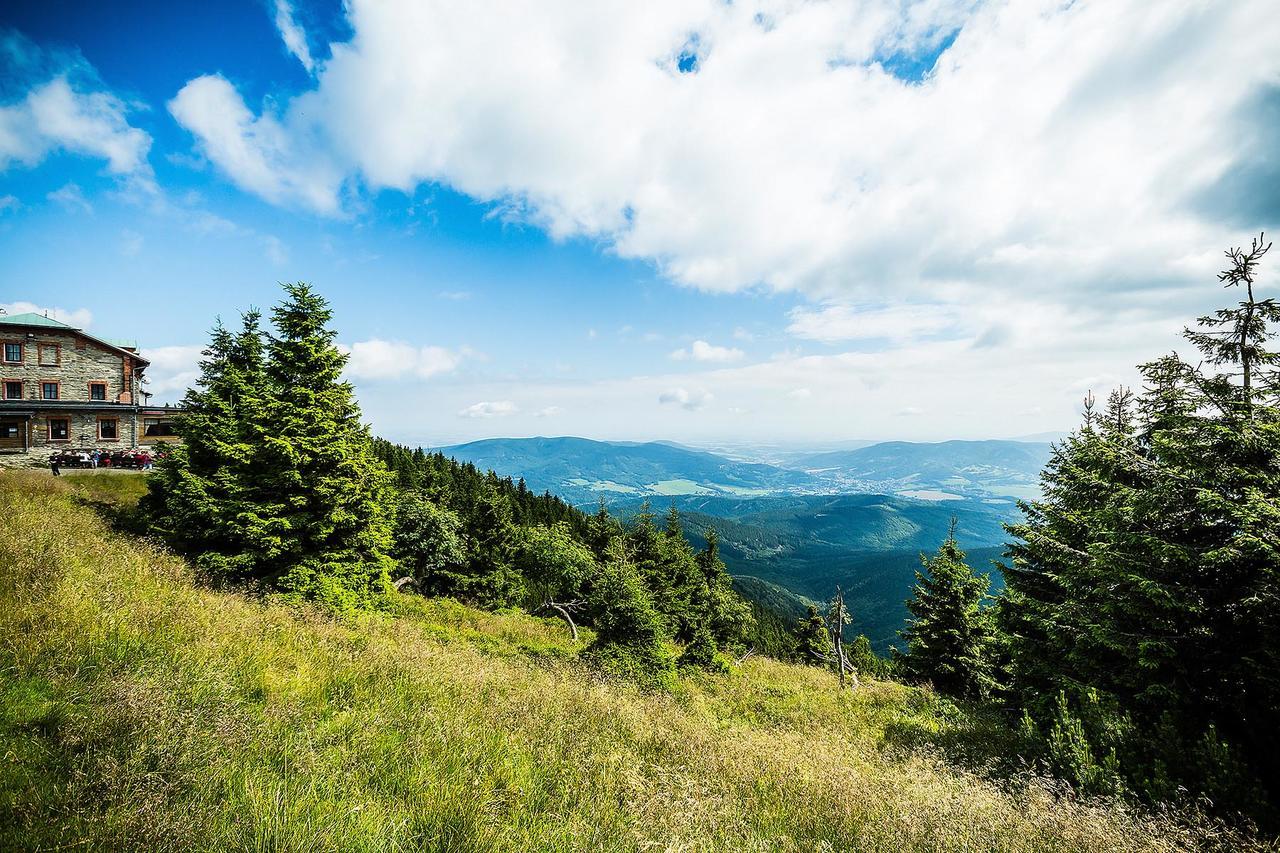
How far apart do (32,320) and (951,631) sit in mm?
66147

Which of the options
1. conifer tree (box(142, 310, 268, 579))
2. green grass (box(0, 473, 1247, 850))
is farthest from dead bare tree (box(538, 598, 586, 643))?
green grass (box(0, 473, 1247, 850))

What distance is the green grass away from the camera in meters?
3.10

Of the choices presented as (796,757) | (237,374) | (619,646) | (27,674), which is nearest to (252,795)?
(27,674)

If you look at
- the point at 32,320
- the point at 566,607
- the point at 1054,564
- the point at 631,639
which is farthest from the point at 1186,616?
the point at 32,320

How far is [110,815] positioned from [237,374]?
20.9 metres

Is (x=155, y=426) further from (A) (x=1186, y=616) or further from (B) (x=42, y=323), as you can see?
(A) (x=1186, y=616)

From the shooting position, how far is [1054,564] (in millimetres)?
14164

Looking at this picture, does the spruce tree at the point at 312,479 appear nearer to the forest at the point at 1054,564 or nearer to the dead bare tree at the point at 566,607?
the forest at the point at 1054,564

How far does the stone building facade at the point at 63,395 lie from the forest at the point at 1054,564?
2408 centimetres

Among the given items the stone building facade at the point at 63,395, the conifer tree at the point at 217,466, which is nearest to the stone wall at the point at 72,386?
the stone building facade at the point at 63,395

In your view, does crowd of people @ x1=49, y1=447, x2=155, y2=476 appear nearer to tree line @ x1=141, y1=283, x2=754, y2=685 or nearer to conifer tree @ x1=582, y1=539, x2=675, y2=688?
tree line @ x1=141, y1=283, x2=754, y2=685

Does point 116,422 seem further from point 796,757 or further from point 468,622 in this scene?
point 796,757

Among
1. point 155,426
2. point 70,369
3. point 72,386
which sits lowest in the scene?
point 155,426

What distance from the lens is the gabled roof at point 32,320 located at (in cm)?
3450
